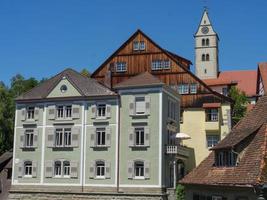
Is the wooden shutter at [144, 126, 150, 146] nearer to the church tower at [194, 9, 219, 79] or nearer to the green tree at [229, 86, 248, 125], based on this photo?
the green tree at [229, 86, 248, 125]

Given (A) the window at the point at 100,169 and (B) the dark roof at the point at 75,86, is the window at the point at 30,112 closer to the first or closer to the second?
(B) the dark roof at the point at 75,86

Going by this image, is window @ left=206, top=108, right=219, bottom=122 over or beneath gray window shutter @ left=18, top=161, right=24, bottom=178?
over

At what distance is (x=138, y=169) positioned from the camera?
163 ft

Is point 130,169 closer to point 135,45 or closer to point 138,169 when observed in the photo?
point 138,169

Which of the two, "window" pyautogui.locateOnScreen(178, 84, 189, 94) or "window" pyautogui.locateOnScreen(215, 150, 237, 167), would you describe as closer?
"window" pyautogui.locateOnScreen(215, 150, 237, 167)

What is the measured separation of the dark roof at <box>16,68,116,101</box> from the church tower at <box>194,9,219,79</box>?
57686 mm

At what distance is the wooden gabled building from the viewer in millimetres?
55625

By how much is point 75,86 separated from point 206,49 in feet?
209

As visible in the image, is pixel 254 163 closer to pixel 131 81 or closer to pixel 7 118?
pixel 131 81

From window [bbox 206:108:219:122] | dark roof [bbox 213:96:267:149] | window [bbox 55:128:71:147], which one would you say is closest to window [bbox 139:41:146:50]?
window [bbox 206:108:219:122]

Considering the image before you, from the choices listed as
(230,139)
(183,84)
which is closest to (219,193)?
(230,139)

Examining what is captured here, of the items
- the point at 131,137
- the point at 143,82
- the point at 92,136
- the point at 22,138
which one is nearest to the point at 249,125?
the point at 131,137

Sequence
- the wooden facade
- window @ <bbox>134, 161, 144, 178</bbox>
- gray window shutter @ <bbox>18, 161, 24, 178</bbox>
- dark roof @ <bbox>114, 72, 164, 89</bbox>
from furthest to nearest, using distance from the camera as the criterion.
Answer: the wooden facade
gray window shutter @ <bbox>18, 161, 24, 178</bbox>
dark roof @ <bbox>114, 72, 164, 89</bbox>
window @ <bbox>134, 161, 144, 178</bbox>

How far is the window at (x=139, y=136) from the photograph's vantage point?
49.6 metres
